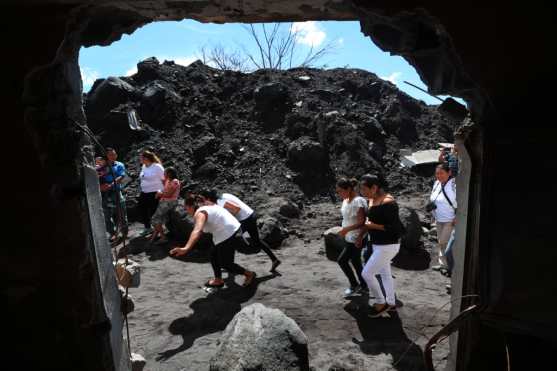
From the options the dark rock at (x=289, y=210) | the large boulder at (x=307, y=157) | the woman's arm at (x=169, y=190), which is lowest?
the dark rock at (x=289, y=210)

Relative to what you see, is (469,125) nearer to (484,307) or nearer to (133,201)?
(484,307)

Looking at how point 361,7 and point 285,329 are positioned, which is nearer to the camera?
→ point 361,7

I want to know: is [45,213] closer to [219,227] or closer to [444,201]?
[219,227]

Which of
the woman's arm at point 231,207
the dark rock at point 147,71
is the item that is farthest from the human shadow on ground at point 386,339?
the dark rock at point 147,71

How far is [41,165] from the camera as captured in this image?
279cm

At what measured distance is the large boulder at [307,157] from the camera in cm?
1298

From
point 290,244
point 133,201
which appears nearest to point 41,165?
point 290,244

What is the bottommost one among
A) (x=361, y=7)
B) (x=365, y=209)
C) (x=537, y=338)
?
(x=537, y=338)

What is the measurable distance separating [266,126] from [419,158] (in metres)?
5.01

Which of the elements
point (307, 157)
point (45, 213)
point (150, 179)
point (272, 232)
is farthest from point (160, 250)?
point (45, 213)

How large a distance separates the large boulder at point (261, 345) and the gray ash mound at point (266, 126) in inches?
278

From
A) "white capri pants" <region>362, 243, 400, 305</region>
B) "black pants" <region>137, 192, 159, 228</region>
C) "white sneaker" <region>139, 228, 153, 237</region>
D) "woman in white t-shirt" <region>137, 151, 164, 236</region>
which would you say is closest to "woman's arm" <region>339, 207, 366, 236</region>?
"white capri pants" <region>362, 243, 400, 305</region>

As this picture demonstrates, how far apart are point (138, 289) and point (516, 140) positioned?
20.5 feet

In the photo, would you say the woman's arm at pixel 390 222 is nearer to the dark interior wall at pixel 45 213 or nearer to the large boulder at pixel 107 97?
the dark interior wall at pixel 45 213
